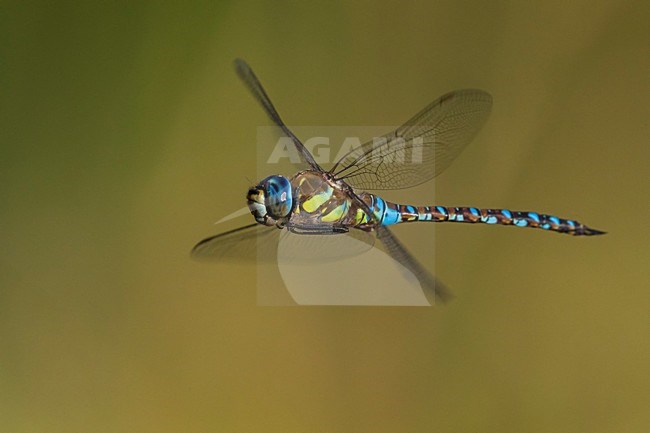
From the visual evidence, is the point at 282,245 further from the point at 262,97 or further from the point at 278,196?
the point at 262,97

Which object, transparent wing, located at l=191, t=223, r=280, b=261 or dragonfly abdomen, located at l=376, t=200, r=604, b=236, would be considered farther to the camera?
dragonfly abdomen, located at l=376, t=200, r=604, b=236

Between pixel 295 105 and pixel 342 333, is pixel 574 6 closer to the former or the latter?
pixel 295 105

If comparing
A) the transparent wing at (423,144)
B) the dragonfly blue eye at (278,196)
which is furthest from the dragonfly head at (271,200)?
the transparent wing at (423,144)

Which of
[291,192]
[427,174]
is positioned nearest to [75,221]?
[291,192]

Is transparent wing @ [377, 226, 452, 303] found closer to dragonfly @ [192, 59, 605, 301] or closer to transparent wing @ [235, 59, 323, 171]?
dragonfly @ [192, 59, 605, 301]

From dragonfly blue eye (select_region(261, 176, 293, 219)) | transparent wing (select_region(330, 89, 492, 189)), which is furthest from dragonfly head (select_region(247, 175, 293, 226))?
transparent wing (select_region(330, 89, 492, 189))

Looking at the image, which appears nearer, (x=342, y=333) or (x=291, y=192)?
(x=291, y=192)
